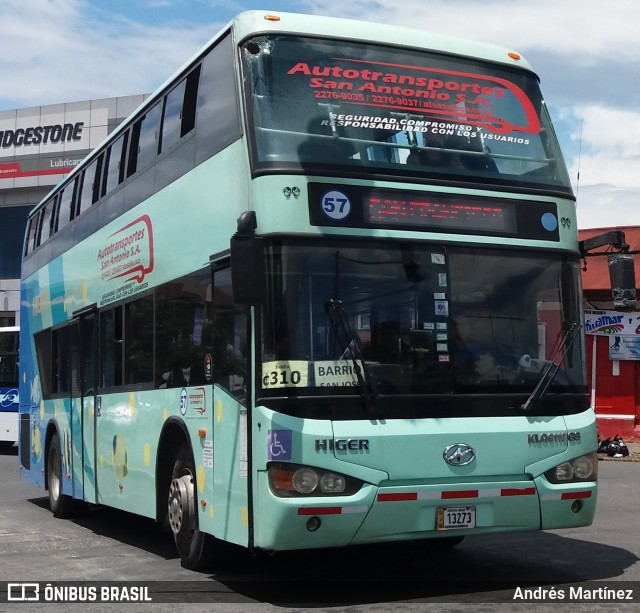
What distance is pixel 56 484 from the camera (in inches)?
577

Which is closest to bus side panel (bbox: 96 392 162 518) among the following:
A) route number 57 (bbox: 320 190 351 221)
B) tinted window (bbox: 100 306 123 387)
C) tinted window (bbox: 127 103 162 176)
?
tinted window (bbox: 100 306 123 387)

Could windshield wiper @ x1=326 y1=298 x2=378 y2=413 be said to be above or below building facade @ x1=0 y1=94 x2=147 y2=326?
below

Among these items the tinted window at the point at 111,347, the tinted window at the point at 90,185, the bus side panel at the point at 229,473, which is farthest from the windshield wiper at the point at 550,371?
the tinted window at the point at 90,185

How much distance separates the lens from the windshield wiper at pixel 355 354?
773 centimetres

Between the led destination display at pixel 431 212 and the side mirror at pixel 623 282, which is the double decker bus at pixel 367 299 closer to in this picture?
the led destination display at pixel 431 212

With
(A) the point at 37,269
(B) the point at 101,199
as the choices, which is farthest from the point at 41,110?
(B) the point at 101,199

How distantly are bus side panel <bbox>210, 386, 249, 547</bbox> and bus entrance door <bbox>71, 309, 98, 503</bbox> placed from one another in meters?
4.23

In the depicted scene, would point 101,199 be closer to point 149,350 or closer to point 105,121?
point 149,350

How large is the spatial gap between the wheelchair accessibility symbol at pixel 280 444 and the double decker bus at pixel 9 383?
20636 mm

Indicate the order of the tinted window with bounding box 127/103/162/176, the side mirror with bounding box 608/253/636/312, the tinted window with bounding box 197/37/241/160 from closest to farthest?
1. the side mirror with bounding box 608/253/636/312
2. the tinted window with bounding box 197/37/241/160
3. the tinted window with bounding box 127/103/162/176

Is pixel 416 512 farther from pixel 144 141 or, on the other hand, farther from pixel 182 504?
pixel 144 141

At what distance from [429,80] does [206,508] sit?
3860 millimetres

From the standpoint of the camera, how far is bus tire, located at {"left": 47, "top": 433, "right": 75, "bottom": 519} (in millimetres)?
14336

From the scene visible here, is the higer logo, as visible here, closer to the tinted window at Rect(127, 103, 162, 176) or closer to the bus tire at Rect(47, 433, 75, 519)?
the tinted window at Rect(127, 103, 162, 176)
